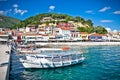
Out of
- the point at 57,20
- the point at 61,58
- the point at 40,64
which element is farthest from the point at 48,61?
the point at 57,20

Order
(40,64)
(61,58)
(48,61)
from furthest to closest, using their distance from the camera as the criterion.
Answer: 1. (61,58)
2. (48,61)
3. (40,64)

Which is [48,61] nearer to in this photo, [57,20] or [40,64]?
[40,64]

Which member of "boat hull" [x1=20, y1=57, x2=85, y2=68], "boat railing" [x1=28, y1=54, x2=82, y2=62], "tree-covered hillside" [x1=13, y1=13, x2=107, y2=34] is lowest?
"boat hull" [x1=20, y1=57, x2=85, y2=68]

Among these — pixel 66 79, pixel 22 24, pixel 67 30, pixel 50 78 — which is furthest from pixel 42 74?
pixel 22 24

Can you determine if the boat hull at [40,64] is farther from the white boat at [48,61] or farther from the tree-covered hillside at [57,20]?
the tree-covered hillside at [57,20]

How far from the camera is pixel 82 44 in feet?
252

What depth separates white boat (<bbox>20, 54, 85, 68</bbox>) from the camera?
26.3m

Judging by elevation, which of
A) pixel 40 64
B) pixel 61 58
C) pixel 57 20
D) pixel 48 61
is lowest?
pixel 40 64

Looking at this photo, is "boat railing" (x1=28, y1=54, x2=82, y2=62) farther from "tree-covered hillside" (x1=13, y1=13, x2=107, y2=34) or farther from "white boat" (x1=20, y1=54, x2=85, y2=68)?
"tree-covered hillside" (x1=13, y1=13, x2=107, y2=34)

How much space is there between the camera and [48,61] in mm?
27109

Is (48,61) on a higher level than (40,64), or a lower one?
higher

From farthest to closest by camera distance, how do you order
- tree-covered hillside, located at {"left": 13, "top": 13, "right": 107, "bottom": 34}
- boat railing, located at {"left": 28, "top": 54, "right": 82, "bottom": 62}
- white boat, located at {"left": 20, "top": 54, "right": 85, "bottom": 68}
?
tree-covered hillside, located at {"left": 13, "top": 13, "right": 107, "bottom": 34} < boat railing, located at {"left": 28, "top": 54, "right": 82, "bottom": 62} < white boat, located at {"left": 20, "top": 54, "right": 85, "bottom": 68}

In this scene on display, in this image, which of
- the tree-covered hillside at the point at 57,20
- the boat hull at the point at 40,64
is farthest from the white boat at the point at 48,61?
the tree-covered hillside at the point at 57,20

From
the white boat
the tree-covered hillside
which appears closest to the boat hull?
the white boat
